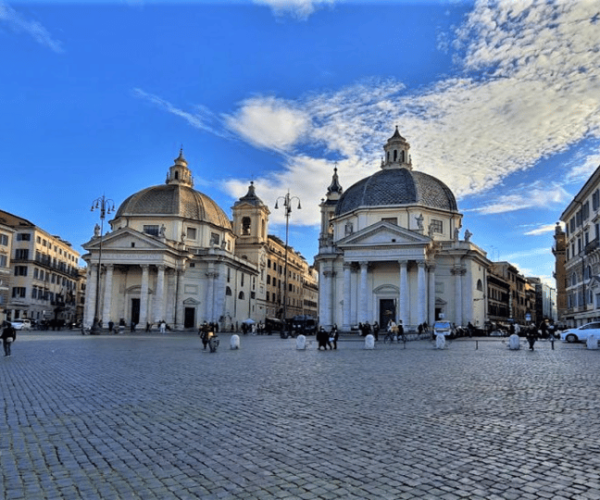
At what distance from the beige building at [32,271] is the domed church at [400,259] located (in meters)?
39.0

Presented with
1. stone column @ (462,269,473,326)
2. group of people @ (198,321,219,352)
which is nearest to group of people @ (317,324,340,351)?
group of people @ (198,321,219,352)

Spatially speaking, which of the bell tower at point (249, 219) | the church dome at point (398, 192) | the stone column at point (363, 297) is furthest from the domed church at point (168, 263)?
the stone column at point (363, 297)

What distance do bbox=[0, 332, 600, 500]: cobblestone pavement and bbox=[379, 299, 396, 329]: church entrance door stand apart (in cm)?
3915

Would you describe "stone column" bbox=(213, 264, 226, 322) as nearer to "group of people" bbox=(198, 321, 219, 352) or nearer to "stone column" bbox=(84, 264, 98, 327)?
"stone column" bbox=(84, 264, 98, 327)

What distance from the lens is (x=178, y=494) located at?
521 cm

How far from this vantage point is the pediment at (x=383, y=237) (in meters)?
50.2

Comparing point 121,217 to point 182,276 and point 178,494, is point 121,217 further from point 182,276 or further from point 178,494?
point 178,494

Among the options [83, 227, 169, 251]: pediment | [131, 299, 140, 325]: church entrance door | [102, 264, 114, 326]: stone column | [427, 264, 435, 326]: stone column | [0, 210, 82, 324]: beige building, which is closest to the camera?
[427, 264, 435, 326]: stone column

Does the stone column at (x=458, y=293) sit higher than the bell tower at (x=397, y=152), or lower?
lower

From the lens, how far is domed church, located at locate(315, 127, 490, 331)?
51062 mm

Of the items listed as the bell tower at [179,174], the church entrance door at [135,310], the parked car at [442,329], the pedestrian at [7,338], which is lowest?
the pedestrian at [7,338]

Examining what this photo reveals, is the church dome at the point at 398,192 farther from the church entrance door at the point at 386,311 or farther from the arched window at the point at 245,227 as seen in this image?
the arched window at the point at 245,227

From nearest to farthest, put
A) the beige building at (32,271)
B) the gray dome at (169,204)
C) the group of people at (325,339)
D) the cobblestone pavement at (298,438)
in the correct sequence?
1. the cobblestone pavement at (298,438)
2. the group of people at (325,339)
3. the gray dome at (169,204)
4. the beige building at (32,271)

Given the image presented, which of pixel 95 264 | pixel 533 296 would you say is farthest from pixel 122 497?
pixel 533 296
